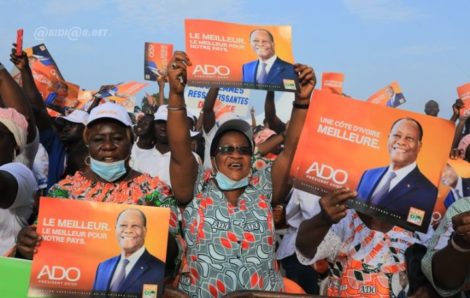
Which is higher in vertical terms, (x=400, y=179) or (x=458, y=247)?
(x=400, y=179)


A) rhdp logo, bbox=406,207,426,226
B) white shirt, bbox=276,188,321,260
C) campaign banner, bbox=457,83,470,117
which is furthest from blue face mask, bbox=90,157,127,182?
campaign banner, bbox=457,83,470,117

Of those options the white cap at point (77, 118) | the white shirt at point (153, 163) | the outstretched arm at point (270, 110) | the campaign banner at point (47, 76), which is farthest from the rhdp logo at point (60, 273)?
the campaign banner at point (47, 76)

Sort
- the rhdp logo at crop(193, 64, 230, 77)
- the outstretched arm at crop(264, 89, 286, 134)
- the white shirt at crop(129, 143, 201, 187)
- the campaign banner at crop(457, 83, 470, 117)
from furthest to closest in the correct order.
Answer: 1. the campaign banner at crop(457, 83, 470, 117)
2. the outstretched arm at crop(264, 89, 286, 134)
3. the white shirt at crop(129, 143, 201, 187)
4. the rhdp logo at crop(193, 64, 230, 77)

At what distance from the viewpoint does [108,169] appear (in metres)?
2.97

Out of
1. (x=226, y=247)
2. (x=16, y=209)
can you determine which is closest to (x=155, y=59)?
(x=16, y=209)

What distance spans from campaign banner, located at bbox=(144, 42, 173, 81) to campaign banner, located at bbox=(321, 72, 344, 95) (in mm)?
2090

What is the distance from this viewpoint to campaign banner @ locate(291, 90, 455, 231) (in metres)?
2.54

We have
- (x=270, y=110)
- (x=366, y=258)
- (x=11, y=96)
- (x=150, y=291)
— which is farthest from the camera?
(x=270, y=110)

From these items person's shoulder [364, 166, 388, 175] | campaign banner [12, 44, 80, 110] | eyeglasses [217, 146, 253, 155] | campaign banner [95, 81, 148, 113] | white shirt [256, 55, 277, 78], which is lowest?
person's shoulder [364, 166, 388, 175]

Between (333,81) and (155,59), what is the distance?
2.42 meters

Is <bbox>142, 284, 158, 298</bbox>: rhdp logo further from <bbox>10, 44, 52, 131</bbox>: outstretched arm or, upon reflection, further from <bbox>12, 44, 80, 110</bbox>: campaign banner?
<bbox>12, 44, 80, 110</bbox>: campaign banner

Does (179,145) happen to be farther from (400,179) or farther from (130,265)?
(400,179)

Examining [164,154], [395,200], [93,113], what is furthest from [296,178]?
[164,154]

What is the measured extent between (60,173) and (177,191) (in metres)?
2.39
